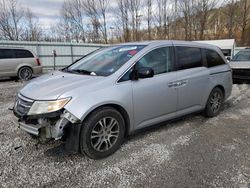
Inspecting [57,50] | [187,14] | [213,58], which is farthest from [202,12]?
[213,58]

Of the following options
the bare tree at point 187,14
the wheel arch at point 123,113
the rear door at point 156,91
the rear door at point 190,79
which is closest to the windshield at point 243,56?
the rear door at point 190,79

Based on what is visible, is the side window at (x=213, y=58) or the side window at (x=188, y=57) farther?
the side window at (x=213, y=58)

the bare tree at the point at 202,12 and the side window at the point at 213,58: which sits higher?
the bare tree at the point at 202,12

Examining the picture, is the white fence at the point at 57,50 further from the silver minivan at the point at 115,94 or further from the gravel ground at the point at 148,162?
the silver minivan at the point at 115,94

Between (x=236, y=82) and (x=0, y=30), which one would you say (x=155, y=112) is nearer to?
(x=236, y=82)

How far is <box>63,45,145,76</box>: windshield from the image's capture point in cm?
352

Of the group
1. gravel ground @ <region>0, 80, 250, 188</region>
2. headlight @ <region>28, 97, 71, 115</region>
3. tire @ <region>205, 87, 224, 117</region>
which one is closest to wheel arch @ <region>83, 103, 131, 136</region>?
gravel ground @ <region>0, 80, 250, 188</region>

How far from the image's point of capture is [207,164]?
3045 mm

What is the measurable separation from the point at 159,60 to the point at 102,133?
1.61 metres

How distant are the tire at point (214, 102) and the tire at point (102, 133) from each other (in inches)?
93.1

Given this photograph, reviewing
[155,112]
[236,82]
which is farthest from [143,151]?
[236,82]

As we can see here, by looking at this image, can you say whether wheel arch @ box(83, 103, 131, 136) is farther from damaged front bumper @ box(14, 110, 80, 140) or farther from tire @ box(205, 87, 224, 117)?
tire @ box(205, 87, 224, 117)

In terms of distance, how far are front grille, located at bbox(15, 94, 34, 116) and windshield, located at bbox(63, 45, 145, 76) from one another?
1004 millimetres

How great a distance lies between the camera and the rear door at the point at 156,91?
3463 millimetres
